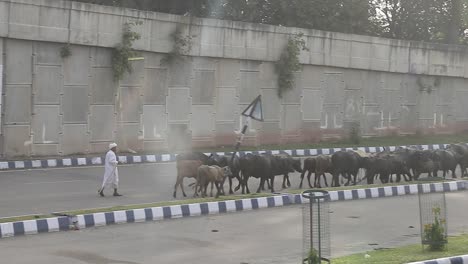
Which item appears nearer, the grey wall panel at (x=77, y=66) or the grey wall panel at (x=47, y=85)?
the grey wall panel at (x=47, y=85)

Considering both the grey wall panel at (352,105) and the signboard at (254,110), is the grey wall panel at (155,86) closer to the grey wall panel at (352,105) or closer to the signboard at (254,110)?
the signboard at (254,110)

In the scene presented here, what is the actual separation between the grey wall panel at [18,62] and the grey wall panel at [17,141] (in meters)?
1.63

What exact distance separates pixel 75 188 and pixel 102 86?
8730 mm

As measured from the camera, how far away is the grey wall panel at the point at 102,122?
1113 inches

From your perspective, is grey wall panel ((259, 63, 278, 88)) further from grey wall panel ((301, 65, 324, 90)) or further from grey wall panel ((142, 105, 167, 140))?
grey wall panel ((142, 105, 167, 140))

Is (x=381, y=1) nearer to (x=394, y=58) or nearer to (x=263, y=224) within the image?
(x=394, y=58)

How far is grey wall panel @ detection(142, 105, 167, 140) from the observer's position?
1179 inches

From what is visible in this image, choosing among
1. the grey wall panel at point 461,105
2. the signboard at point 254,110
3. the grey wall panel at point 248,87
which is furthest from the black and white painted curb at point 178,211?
the grey wall panel at point 461,105

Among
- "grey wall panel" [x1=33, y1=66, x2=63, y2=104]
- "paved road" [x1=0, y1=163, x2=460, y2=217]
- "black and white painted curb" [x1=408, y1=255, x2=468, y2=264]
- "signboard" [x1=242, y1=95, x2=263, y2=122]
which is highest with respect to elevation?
"grey wall panel" [x1=33, y1=66, x2=63, y2=104]

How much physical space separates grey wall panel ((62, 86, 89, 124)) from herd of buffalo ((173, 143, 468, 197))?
25.5 feet

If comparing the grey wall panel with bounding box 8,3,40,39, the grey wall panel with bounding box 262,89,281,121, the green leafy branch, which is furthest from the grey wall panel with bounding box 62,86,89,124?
the green leafy branch

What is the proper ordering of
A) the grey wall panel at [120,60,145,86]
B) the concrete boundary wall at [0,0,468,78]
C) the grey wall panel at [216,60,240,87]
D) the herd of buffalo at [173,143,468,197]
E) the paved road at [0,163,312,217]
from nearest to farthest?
the paved road at [0,163,312,217]
the herd of buffalo at [173,143,468,197]
the concrete boundary wall at [0,0,468,78]
the grey wall panel at [120,60,145,86]
the grey wall panel at [216,60,240,87]

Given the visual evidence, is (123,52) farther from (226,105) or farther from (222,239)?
(222,239)

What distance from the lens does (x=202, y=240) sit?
13.8 meters
